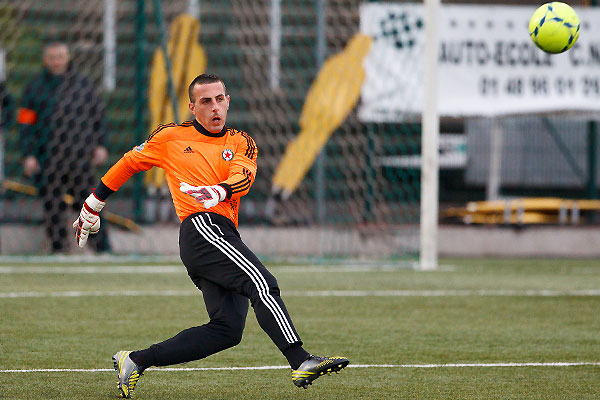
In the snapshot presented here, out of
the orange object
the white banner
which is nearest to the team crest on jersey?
the orange object

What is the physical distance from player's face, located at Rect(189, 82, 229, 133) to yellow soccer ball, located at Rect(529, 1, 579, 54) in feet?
8.87

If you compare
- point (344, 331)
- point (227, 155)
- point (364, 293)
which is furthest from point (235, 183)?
point (364, 293)

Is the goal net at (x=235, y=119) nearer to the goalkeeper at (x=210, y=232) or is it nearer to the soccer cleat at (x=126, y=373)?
the goalkeeper at (x=210, y=232)

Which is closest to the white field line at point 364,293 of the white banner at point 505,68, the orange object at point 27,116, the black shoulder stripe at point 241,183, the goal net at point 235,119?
the goal net at point 235,119

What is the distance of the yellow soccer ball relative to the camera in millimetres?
6922

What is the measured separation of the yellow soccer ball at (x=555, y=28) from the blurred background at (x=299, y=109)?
5619 mm

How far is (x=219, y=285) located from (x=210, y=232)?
24cm

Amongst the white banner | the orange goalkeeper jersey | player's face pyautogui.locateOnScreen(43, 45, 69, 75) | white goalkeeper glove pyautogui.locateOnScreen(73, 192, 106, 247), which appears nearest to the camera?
the orange goalkeeper jersey

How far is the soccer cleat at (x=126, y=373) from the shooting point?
4848 millimetres

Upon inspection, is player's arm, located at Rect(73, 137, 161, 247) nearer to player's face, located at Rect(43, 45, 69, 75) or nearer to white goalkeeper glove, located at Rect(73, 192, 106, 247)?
white goalkeeper glove, located at Rect(73, 192, 106, 247)

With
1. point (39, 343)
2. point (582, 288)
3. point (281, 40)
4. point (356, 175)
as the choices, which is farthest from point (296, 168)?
point (39, 343)

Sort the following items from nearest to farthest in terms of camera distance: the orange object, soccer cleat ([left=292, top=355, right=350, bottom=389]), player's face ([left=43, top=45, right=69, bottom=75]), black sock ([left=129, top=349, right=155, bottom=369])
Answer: soccer cleat ([left=292, top=355, right=350, bottom=389]), black sock ([left=129, top=349, right=155, bottom=369]), player's face ([left=43, top=45, right=69, bottom=75]), the orange object

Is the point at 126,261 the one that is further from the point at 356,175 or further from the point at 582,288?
the point at 582,288

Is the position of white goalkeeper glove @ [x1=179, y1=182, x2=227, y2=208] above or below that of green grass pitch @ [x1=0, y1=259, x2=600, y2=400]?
above
